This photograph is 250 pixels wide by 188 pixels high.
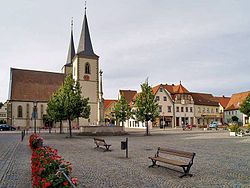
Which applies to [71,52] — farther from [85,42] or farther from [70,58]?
[85,42]

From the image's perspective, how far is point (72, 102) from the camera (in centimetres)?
3158

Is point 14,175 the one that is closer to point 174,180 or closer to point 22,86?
point 174,180

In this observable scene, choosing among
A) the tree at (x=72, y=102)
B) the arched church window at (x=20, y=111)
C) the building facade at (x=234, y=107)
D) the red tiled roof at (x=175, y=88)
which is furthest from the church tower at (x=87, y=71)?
the building facade at (x=234, y=107)

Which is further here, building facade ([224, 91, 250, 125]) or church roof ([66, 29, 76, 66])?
church roof ([66, 29, 76, 66])

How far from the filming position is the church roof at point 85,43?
66812mm

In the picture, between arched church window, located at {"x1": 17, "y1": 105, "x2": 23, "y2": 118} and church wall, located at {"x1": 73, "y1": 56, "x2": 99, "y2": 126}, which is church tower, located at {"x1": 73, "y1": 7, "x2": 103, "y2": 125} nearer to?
church wall, located at {"x1": 73, "y1": 56, "x2": 99, "y2": 126}

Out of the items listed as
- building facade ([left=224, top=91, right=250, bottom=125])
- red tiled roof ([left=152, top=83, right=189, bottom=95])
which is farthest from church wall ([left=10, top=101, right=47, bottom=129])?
building facade ([left=224, top=91, right=250, bottom=125])

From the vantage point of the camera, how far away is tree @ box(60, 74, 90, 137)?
31417 mm

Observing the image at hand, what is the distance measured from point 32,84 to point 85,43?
706 inches

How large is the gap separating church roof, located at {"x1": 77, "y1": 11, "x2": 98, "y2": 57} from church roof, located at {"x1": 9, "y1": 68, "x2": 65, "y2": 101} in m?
14.1

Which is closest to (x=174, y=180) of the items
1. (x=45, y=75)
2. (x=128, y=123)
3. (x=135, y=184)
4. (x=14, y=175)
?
(x=135, y=184)

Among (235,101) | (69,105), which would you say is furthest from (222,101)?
(69,105)

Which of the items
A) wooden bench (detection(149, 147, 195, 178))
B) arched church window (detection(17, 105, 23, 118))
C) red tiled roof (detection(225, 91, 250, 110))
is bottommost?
wooden bench (detection(149, 147, 195, 178))

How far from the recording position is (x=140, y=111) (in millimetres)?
34875
